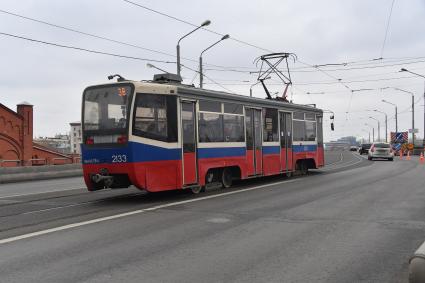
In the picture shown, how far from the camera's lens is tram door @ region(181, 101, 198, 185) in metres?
13.6

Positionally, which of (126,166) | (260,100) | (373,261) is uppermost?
(260,100)

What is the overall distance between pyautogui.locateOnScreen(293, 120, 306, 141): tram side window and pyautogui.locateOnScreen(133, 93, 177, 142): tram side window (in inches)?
326

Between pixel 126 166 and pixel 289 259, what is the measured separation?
253 inches

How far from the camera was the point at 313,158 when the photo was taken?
22250 millimetres

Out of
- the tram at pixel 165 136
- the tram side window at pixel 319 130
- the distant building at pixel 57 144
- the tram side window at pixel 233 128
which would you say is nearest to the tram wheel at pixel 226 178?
the tram at pixel 165 136

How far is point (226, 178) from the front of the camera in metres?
16.2

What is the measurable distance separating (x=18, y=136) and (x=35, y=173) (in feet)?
47.0

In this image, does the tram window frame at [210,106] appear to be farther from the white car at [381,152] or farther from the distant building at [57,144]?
the distant building at [57,144]

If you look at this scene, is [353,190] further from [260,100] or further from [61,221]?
[61,221]

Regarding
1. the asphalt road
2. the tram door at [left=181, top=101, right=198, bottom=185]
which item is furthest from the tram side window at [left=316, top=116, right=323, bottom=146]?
the tram door at [left=181, top=101, right=198, bottom=185]

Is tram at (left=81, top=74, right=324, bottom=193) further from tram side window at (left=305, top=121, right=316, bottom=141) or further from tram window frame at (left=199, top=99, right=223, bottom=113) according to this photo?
tram side window at (left=305, top=121, right=316, bottom=141)

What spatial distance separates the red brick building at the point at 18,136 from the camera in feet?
122

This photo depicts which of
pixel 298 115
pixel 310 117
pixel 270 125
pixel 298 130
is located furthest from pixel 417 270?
pixel 310 117

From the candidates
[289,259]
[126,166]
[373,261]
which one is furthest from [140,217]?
[373,261]
